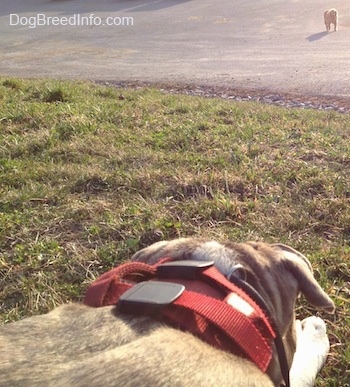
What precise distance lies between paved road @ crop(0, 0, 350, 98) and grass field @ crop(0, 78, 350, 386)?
5580mm

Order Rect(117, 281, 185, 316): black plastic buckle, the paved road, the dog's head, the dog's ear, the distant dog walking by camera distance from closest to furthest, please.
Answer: Rect(117, 281, 185, 316): black plastic buckle
the dog's head
the dog's ear
the paved road
the distant dog walking

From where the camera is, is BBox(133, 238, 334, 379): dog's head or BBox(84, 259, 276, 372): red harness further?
BBox(133, 238, 334, 379): dog's head

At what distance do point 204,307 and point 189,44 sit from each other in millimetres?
17841

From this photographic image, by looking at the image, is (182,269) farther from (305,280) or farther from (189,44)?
(189,44)

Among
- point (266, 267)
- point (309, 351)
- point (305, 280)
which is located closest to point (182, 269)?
point (266, 267)

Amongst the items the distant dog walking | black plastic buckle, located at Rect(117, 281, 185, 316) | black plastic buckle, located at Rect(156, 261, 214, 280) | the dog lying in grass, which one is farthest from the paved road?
black plastic buckle, located at Rect(117, 281, 185, 316)

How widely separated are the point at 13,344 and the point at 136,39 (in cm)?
2020

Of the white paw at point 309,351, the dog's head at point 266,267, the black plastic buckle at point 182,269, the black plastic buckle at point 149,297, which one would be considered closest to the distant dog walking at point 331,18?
the white paw at point 309,351

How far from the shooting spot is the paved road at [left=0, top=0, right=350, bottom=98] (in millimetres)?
13828

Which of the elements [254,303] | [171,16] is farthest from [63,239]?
[171,16]

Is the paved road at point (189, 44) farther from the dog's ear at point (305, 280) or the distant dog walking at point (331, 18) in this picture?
the dog's ear at point (305, 280)

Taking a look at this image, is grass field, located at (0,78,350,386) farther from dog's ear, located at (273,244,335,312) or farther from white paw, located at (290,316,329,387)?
dog's ear, located at (273,244,335,312)

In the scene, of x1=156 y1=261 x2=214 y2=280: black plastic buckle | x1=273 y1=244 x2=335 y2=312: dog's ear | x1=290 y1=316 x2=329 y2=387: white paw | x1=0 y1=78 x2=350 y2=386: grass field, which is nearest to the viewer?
x1=156 y1=261 x2=214 y2=280: black plastic buckle

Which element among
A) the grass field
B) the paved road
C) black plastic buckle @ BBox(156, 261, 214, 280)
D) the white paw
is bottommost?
the white paw
